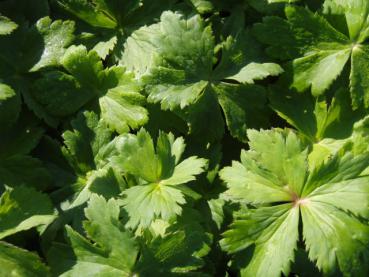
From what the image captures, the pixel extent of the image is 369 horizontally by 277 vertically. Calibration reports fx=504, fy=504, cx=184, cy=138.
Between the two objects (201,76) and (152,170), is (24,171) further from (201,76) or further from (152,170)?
(201,76)

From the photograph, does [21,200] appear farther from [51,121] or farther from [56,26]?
[56,26]

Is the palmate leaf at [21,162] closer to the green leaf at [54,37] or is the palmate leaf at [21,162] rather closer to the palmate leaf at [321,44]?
the green leaf at [54,37]

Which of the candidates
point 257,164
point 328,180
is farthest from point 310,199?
point 257,164

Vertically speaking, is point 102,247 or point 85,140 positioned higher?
point 85,140

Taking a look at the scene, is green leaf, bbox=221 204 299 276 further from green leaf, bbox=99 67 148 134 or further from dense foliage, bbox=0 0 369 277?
green leaf, bbox=99 67 148 134

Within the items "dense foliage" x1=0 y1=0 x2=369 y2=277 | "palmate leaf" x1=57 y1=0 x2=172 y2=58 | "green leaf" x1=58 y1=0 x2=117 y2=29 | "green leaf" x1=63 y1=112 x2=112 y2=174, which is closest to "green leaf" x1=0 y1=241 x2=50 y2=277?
"dense foliage" x1=0 y1=0 x2=369 y2=277

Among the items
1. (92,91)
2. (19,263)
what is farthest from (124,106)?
(19,263)

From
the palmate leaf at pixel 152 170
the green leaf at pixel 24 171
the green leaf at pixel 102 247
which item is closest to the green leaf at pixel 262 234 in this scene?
the palmate leaf at pixel 152 170
